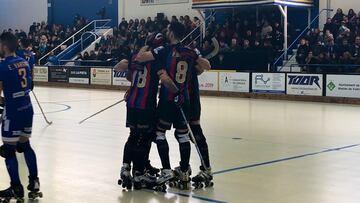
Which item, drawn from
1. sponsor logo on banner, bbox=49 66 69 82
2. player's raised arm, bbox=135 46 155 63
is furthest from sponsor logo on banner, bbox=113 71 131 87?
player's raised arm, bbox=135 46 155 63

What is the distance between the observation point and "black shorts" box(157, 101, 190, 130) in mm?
6637

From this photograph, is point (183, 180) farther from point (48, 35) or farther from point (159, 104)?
point (48, 35)

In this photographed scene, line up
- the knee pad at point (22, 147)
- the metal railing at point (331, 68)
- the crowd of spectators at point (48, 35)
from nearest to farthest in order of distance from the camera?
the knee pad at point (22, 147)
the metal railing at point (331, 68)
the crowd of spectators at point (48, 35)

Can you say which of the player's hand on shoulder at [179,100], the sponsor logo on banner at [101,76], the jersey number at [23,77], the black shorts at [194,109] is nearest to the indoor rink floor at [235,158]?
the black shorts at [194,109]

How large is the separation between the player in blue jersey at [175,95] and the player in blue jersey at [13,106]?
4.46 feet

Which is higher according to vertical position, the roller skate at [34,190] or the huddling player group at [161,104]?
the huddling player group at [161,104]

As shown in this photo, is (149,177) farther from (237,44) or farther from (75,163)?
(237,44)

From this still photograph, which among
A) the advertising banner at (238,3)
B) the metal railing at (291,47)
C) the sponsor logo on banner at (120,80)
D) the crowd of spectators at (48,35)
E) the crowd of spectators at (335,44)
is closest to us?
the crowd of spectators at (335,44)

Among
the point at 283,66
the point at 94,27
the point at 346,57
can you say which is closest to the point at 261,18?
the point at 283,66

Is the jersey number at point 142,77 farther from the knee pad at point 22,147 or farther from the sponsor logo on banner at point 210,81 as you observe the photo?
the sponsor logo on banner at point 210,81

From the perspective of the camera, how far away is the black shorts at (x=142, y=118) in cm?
656

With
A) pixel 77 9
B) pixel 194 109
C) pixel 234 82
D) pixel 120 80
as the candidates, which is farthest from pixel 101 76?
pixel 194 109

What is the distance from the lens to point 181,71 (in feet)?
21.9

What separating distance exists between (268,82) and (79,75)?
36.3 feet
